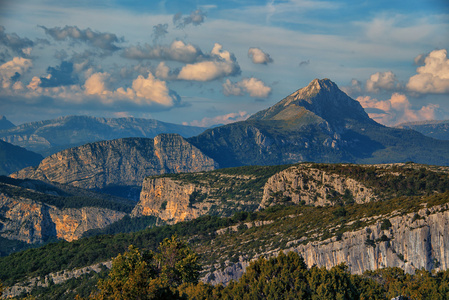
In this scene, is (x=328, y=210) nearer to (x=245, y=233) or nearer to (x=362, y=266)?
(x=245, y=233)

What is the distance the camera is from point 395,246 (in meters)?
130

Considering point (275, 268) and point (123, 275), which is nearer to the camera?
point (275, 268)

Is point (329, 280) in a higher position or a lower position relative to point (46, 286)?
higher

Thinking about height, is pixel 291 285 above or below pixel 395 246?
above

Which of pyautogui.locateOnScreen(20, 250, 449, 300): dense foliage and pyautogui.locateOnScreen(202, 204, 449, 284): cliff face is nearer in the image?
pyautogui.locateOnScreen(20, 250, 449, 300): dense foliage

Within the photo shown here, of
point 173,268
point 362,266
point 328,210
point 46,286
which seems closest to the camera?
point 173,268

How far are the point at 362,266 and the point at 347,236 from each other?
891cm

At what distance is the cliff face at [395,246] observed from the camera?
123438 millimetres

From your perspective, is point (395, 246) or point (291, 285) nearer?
point (291, 285)

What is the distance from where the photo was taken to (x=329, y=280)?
83000mm

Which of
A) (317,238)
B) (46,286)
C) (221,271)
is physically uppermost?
(317,238)

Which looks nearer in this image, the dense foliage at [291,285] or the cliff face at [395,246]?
the dense foliage at [291,285]

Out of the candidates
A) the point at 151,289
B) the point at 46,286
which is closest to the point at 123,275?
the point at 151,289

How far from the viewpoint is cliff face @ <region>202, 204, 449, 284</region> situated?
12344 cm
